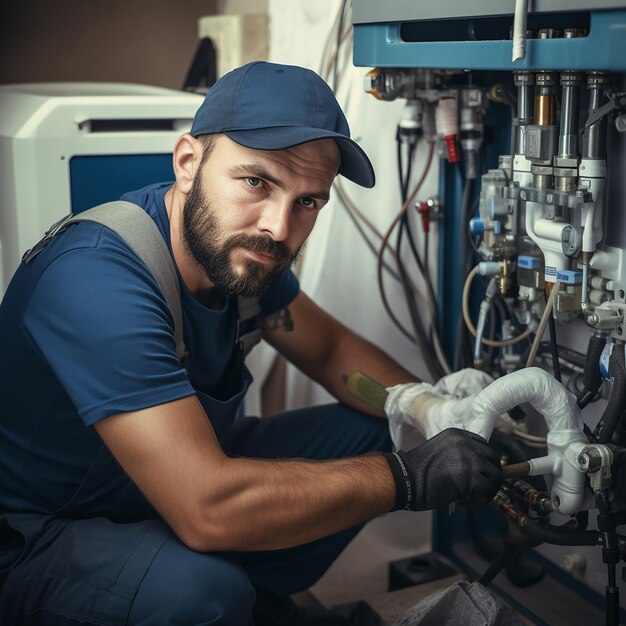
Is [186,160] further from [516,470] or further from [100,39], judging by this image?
[100,39]

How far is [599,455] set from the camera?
1.34 meters

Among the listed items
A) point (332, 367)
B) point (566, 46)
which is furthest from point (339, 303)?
point (566, 46)

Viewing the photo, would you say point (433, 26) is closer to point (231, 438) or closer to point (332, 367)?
point (332, 367)

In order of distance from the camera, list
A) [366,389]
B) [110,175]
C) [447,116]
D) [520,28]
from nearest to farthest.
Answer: [520,28] < [447,116] < [366,389] < [110,175]

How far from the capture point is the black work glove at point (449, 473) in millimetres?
1330

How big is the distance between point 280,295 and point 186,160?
1.28 ft

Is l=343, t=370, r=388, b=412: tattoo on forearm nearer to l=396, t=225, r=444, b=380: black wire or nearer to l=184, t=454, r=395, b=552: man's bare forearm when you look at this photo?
l=396, t=225, r=444, b=380: black wire

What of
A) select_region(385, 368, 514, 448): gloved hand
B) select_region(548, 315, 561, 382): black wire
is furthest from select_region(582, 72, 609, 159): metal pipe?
select_region(385, 368, 514, 448): gloved hand

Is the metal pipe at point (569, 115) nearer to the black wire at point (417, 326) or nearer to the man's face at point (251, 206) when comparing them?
the man's face at point (251, 206)

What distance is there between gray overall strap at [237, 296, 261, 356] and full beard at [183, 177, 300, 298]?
0.21 meters

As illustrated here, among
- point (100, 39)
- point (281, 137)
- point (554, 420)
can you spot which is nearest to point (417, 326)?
point (554, 420)

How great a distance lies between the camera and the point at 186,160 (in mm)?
1523

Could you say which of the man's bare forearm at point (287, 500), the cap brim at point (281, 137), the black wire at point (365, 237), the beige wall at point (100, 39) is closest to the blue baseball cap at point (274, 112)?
the cap brim at point (281, 137)

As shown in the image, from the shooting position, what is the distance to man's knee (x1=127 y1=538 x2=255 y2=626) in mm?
1288
